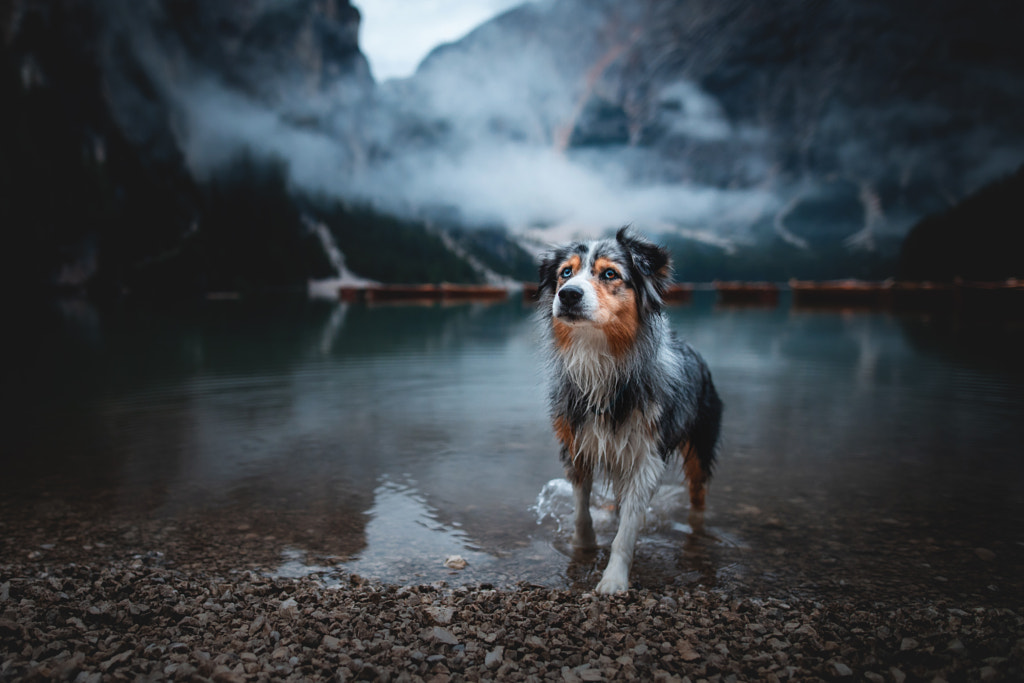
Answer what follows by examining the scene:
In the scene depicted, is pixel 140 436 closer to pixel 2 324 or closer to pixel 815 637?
pixel 815 637

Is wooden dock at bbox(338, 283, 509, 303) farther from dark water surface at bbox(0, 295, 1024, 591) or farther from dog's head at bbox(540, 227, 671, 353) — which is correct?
dog's head at bbox(540, 227, 671, 353)

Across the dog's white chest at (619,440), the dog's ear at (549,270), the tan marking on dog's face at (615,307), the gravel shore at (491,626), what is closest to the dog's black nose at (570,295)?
the tan marking on dog's face at (615,307)

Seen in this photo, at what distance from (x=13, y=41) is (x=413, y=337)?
112963 millimetres

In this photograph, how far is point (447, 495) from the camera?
23.7 feet

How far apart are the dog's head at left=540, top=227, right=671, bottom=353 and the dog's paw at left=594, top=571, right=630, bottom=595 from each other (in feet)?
5.61

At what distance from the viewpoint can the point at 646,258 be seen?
197 inches

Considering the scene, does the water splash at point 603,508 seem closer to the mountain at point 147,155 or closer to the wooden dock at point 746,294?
the wooden dock at point 746,294

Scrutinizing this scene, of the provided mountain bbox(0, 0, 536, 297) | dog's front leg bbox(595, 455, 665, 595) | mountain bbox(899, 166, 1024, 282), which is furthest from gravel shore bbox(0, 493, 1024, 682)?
mountain bbox(0, 0, 536, 297)

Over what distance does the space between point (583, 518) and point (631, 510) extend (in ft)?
2.39

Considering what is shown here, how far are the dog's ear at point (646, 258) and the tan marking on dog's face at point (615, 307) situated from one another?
0.51 ft

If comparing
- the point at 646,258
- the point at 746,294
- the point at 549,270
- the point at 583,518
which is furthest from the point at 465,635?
the point at 746,294

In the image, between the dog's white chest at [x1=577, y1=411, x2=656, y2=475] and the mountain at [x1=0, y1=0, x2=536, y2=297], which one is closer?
the dog's white chest at [x1=577, y1=411, x2=656, y2=475]

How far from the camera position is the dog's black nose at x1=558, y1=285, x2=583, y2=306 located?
4520mm

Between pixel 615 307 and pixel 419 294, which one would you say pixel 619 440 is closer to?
pixel 615 307
